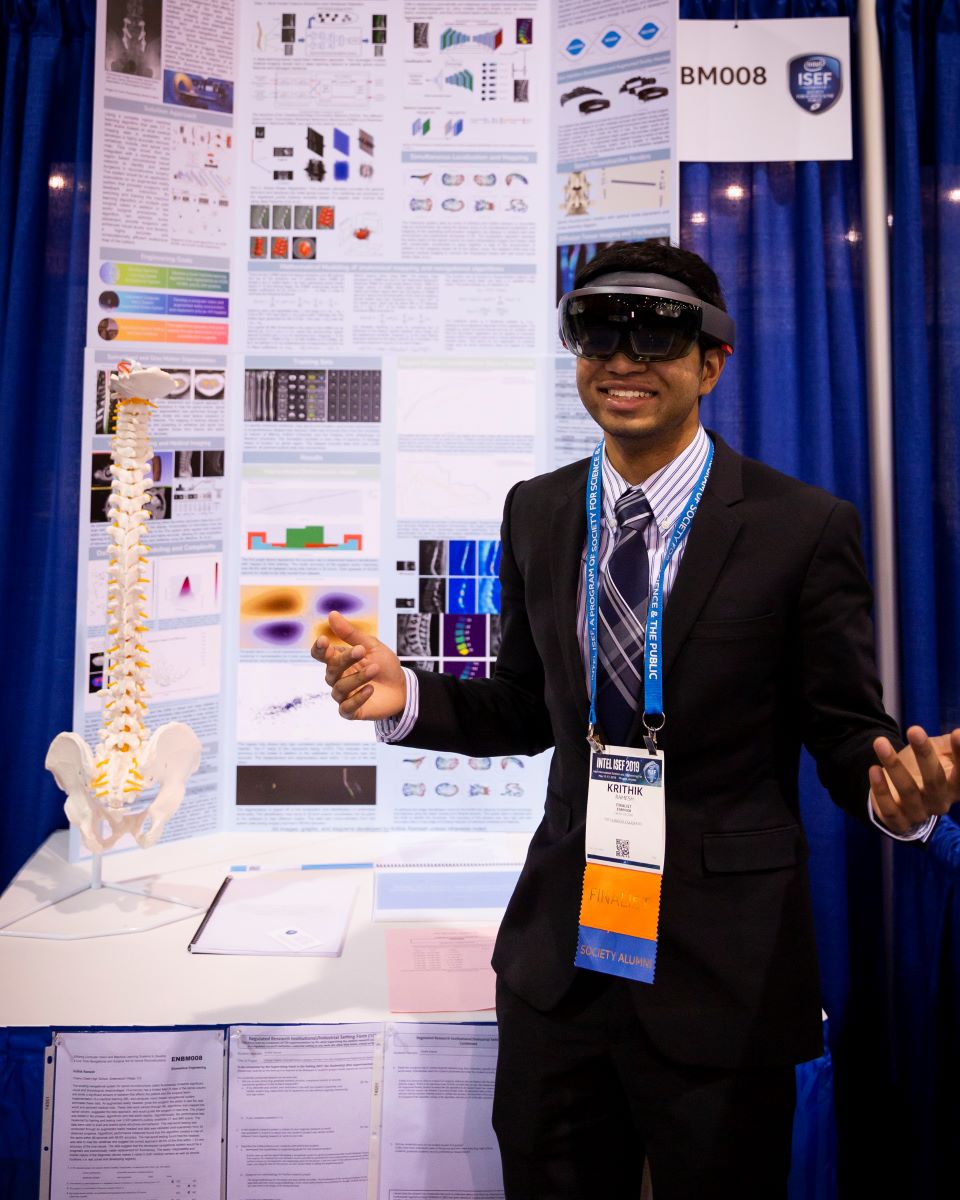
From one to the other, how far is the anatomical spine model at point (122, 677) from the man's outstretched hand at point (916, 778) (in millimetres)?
1555

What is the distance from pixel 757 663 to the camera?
1.25 m

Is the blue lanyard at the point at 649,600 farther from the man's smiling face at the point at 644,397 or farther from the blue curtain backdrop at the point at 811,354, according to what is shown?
the blue curtain backdrop at the point at 811,354

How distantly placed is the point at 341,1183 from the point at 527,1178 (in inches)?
19.1

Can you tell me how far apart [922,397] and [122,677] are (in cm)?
216

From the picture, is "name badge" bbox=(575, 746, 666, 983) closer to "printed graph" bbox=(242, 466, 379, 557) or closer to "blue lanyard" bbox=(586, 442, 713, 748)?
"blue lanyard" bbox=(586, 442, 713, 748)

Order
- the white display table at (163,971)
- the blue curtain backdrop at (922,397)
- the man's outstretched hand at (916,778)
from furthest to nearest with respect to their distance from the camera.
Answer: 1. the blue curtain backdrop at (922,397)
2. the white display table at (163,971)
3. the man's outstretched hand at (916,778)

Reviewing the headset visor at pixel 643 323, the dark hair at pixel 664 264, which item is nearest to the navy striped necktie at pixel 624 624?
the headset visor at pixel 643 323

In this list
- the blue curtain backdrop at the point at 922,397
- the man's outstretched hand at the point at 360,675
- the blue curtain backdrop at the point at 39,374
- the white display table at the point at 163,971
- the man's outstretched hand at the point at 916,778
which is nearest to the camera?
the man's outstretched hand at the point at 916,778

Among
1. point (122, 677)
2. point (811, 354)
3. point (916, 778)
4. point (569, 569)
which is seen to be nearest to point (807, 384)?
point (811, 354)

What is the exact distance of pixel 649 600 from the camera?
1284 mm

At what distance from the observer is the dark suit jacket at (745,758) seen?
47.9 inches

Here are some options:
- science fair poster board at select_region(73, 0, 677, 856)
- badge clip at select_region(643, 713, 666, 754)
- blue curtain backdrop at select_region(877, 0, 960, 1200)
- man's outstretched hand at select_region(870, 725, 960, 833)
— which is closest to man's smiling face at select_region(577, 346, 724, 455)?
badge clip at select_region(643, 713, 666, 754)

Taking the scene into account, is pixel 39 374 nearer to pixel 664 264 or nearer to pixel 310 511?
pixel 310 511

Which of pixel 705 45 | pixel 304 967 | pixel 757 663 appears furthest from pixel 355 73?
pixel 304 967
